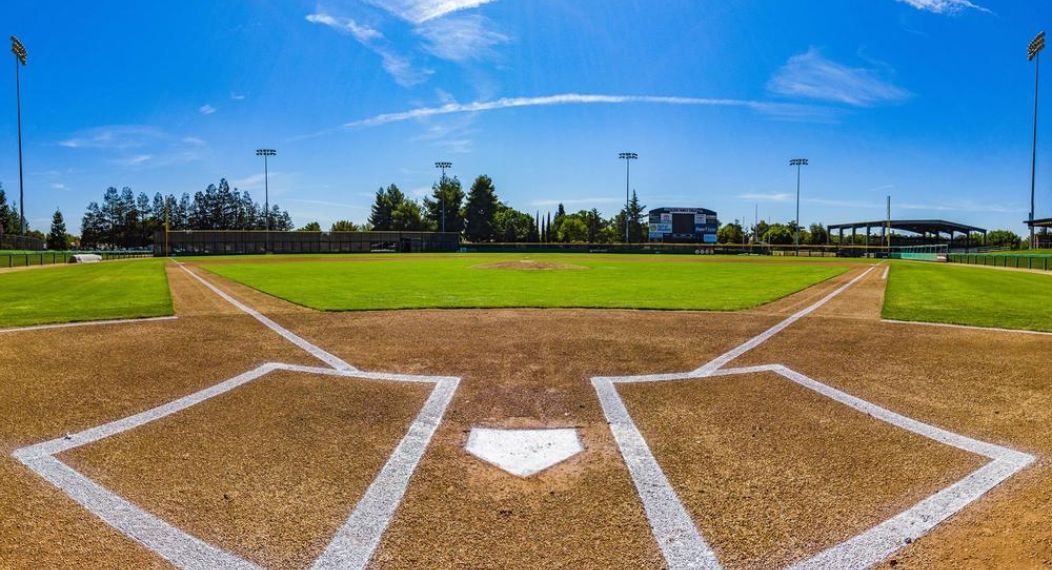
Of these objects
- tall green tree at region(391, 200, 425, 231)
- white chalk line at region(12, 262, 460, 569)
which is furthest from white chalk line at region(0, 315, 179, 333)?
tall green tree at region(391, 200, 425, 231)

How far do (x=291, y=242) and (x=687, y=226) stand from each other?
65.0 m

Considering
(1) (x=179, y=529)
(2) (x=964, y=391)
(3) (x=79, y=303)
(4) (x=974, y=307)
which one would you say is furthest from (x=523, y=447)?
(3) (x=79, y=303)

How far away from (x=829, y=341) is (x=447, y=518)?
7.33 m

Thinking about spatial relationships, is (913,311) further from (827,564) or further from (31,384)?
(31,384)

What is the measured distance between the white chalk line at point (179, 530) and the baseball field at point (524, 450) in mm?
18

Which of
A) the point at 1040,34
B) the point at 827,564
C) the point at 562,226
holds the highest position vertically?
the point at 1040,34

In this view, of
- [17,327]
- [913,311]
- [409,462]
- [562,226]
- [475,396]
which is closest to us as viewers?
[409,462]

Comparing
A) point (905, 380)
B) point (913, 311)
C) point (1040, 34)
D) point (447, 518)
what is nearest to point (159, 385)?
point (447, 518)

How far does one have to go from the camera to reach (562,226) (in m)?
124

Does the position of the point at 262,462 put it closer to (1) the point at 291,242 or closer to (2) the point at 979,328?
(2) the point at 979,328

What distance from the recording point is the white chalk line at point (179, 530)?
2.69 m

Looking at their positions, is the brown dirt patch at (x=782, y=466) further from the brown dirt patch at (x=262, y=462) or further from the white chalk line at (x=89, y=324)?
the white chalk line at (x=89, y=324)

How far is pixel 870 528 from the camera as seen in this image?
2918mm

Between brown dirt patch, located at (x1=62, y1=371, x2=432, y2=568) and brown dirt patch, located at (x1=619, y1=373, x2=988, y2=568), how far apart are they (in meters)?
2.10
